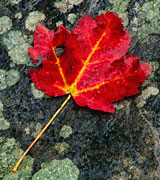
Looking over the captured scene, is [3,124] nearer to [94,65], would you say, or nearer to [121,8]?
[94,65]

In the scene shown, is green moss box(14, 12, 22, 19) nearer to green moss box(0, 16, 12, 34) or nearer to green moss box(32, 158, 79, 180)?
green moss box(0, 16, 12, 34)

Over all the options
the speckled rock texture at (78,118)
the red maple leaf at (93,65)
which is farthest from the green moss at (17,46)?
the red maple leaf at (93,65)

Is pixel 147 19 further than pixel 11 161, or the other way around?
pixel 147 19

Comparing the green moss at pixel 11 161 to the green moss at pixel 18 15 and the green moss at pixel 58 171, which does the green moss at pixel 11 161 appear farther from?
the green moss at pixel 18 15

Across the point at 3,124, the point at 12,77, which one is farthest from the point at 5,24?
the point at 3,124

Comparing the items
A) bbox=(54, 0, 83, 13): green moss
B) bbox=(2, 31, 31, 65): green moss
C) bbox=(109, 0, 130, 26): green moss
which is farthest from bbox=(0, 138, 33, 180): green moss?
bbox=(109, 0, 130, 26): green moss

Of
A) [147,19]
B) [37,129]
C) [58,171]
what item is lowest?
[58,171]

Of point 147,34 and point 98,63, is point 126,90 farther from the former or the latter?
point 147,34
